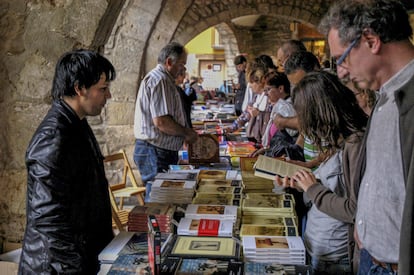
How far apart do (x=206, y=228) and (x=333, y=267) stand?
0.50 m

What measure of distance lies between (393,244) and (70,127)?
3.78ft

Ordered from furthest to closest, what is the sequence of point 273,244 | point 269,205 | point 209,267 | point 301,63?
point 301,63
point 269,205
point 273,244
point 209,267

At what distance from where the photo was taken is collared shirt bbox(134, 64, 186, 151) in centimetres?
340

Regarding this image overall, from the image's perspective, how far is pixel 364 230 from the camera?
1.41 m

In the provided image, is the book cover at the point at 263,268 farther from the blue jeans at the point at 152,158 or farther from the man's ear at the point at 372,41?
the blue jeans at the point at 152,158

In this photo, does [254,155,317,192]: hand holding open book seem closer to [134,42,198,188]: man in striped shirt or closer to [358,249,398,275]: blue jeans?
[358,249,398,275]: blue jeans

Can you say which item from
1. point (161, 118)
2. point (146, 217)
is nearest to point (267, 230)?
point (146, 217)

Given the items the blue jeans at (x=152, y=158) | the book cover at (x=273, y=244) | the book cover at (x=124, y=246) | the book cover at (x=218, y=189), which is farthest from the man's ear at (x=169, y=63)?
the book cover at (x=273, y=244)

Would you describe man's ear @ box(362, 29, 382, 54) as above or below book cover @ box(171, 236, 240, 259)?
above

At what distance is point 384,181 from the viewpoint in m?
1.31

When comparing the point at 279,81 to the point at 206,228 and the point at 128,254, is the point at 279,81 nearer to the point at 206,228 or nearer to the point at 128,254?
the point at 206,228

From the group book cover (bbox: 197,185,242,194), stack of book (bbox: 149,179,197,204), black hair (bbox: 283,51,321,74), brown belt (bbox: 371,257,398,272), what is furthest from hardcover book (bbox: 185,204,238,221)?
black hair (bbox: 283,51,321,74)

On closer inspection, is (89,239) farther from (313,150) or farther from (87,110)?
(313,150)

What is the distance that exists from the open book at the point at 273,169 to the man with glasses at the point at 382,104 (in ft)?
1.71
